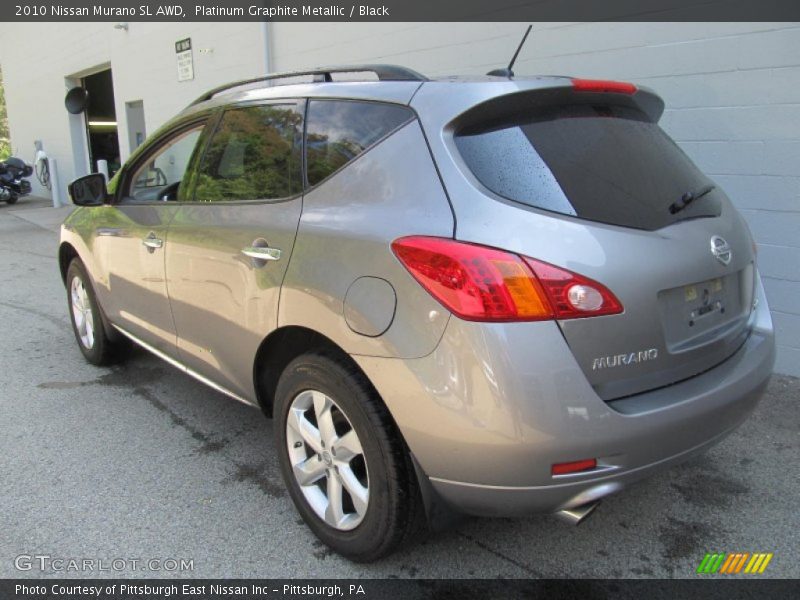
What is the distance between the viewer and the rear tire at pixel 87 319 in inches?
175

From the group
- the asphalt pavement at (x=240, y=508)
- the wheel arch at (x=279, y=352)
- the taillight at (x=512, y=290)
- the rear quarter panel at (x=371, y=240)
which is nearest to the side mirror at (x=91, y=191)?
the asphalt pavement at (x=240, y=508)

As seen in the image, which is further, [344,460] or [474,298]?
[344,460]

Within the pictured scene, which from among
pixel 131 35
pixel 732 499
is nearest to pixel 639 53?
pixel 732 499

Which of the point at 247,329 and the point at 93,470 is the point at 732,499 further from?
the point at 93,470

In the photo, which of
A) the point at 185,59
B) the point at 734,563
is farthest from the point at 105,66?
the point at 734,563

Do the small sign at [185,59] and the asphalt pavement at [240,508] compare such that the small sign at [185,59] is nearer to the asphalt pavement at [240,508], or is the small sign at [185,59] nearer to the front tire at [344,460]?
the asphalt pavement at [240,508]

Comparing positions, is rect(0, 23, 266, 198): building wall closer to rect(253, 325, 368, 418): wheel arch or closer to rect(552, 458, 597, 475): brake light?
rect(253, 325, 368, 418): wheel arch

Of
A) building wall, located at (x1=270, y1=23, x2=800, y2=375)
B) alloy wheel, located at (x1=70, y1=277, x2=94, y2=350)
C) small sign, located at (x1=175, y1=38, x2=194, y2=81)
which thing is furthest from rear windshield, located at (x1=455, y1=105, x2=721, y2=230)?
small sign, located at (x1=175, y1=38, x2=194, y2=81)

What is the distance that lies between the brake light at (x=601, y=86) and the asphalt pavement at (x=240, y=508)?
1739mm

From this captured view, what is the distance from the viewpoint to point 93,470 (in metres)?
3.23

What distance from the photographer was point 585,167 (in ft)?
7.27

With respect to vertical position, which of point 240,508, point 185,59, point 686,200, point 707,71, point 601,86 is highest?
point 185,59

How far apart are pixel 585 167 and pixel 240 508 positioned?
2.04 metres
